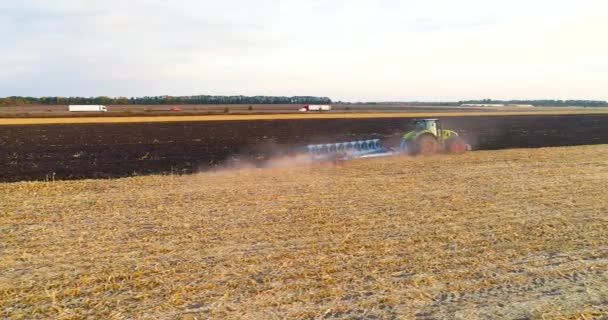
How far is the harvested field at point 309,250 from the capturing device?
5.00 m

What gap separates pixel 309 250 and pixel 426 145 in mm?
11620

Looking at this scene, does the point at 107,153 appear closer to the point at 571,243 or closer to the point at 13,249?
the point at 13,249

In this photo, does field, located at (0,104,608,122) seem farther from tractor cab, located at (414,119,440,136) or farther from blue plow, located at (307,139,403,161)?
tractor cab, located at (414,119,440,136)

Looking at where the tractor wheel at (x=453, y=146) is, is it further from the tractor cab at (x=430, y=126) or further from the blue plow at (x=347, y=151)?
the blue plow at (x=347, y=151)

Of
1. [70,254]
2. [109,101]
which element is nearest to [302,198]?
[70,254]

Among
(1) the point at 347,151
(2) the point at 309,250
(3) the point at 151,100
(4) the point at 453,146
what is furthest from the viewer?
(3) the point at 151,100

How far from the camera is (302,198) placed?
10.2m

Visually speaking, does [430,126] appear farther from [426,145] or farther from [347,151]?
[347,151]

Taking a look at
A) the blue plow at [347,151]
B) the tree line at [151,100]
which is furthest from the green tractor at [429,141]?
the tree line at [151,100]

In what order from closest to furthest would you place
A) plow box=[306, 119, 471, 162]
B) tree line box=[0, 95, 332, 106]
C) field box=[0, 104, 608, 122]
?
plow box=[306, 119, 471, 162], field box=[0, 104, 608, 122], tree line box=[0, 95, 332, 106]

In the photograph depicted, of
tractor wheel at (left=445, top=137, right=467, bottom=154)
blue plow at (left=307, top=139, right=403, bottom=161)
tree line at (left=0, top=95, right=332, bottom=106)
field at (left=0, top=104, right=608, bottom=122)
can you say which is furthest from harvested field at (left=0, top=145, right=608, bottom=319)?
tree line at (left=0, top=95, right=332, bottom=106)

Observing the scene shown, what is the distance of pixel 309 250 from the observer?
6.64 metres

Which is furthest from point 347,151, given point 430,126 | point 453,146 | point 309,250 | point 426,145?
point 309,250

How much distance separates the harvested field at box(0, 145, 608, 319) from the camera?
5.00 meters
